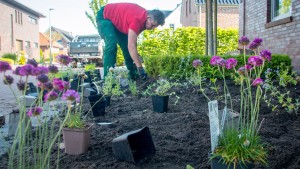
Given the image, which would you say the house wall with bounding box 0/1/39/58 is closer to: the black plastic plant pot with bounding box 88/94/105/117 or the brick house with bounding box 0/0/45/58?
the brick house with bounding box 0/0/45/58

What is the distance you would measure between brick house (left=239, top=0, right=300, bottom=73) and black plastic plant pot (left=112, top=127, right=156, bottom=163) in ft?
16.8

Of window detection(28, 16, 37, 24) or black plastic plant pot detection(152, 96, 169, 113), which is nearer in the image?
black plastic plant pot detection(152, 96, 169, 113)

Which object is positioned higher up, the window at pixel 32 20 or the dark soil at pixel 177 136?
the window at pixel 32 20

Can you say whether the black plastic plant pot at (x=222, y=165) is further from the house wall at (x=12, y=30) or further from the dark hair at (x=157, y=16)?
the house wall at (x=12, y=30)

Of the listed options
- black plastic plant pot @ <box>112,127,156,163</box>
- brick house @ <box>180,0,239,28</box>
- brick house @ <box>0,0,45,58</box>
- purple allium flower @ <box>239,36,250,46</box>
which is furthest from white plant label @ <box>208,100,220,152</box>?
Answer: brick house @ <box>0,0,45,58</box>

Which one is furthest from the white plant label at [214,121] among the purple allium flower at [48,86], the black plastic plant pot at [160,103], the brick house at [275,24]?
the brick house at [275,24]

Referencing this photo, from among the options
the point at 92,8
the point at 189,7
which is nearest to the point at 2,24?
the point at 92,8

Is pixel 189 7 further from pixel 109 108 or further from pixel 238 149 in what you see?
pixel 238 149

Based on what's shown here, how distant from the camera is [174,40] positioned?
45.3ft

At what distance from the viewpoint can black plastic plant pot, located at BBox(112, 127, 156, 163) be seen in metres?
1.94

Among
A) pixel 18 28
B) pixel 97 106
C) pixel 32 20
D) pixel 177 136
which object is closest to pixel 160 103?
pixel 97 106

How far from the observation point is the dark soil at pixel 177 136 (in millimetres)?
1949

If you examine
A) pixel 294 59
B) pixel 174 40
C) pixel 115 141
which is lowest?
pixel 115 141

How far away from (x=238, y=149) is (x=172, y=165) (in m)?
0.47
